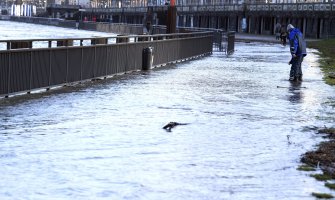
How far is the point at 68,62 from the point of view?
1958 centimetres

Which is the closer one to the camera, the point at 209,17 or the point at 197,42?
the point at 197,42

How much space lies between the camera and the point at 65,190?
7.99m

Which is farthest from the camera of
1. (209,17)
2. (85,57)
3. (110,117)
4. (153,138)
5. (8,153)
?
(209,17)

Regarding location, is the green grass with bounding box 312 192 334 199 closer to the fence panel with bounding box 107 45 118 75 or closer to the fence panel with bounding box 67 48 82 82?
the fence panel with bounding box 67 48 82 82

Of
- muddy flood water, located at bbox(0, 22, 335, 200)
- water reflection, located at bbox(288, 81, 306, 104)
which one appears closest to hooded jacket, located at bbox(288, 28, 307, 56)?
water reflection, located at bbox(288, 81, 306, 104)

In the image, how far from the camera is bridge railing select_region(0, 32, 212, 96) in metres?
16.3

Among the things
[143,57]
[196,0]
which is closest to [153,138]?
[143,57]

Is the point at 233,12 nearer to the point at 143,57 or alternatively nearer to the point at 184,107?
the point at 143,57

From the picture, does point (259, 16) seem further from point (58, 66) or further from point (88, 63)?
point (58, 66)

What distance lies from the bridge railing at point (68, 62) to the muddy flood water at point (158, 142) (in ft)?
1.31

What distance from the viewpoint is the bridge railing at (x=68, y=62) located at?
1630cm

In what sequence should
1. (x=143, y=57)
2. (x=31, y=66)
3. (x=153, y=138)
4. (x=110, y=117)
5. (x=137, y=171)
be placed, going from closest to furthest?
(x=137, y=171) → (x=153, y=138) → (x=110, y=117) → (x=31, y=66) → (x=143, y=57)

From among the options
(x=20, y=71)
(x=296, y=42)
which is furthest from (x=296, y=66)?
(x=20, y=71)

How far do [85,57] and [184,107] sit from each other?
19.0ft
